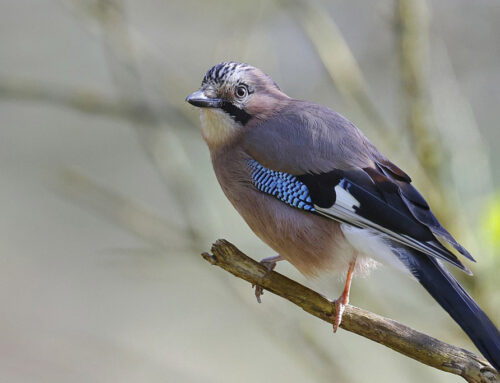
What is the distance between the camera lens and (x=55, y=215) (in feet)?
34.2

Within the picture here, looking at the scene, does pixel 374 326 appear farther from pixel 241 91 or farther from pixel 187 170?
pixel 187 170

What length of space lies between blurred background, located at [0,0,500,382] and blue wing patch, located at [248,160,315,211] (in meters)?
0.66

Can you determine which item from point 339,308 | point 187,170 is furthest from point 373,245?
point 187,170

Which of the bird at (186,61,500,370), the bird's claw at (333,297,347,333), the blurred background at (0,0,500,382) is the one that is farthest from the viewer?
the blurred background at (0,0,500,382)

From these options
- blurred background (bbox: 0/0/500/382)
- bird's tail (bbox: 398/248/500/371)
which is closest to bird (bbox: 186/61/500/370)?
bird's tail (bbox: 398/248/500/371)

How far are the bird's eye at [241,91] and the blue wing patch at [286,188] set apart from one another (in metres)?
0.54

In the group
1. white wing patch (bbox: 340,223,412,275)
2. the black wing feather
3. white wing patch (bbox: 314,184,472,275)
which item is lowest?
white wing patch (bbox: 340,223,412,275)

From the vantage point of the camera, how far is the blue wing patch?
4359mm

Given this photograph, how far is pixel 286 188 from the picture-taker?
14.3ft

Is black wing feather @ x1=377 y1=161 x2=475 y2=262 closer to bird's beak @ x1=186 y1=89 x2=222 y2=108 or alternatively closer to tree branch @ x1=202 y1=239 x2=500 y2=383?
tree branch @ x1=202 y1=239 x2=500 y2=383

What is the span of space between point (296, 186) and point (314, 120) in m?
0.43

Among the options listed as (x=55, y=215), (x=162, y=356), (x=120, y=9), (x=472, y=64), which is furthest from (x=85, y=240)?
(x=472, y=64)

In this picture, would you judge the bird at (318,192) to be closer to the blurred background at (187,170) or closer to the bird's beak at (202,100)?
the bird's beak at (202,100)

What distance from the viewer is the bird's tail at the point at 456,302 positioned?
378cm
